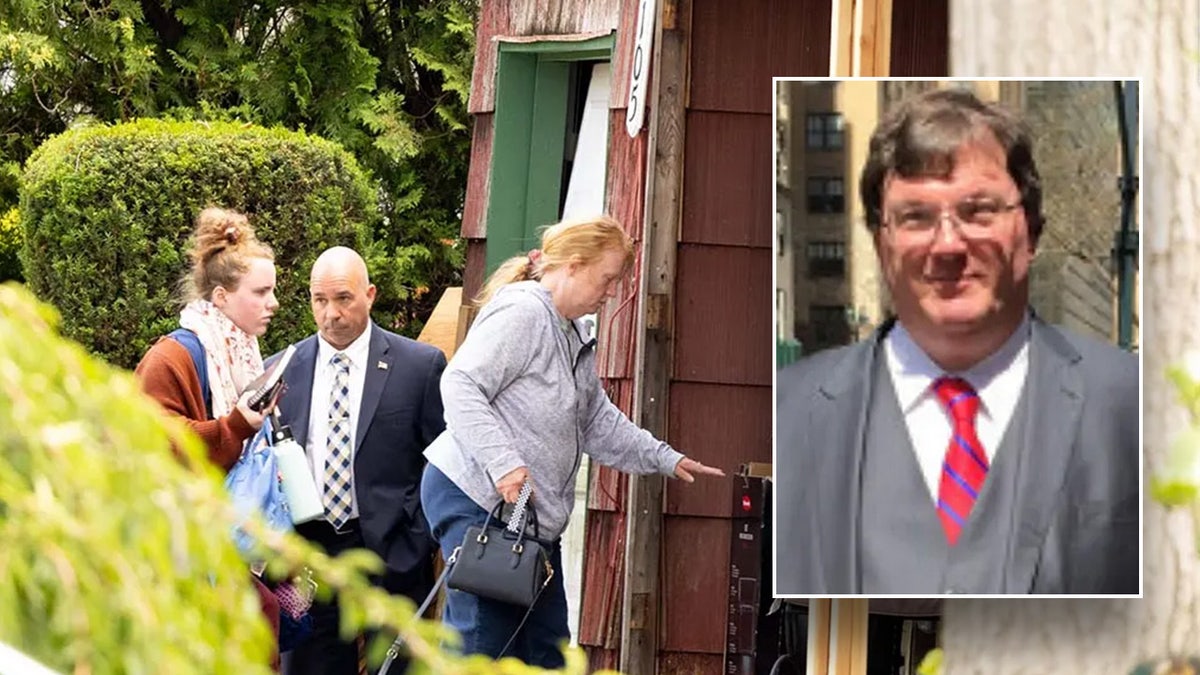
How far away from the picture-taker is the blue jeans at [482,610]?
6.07 metres

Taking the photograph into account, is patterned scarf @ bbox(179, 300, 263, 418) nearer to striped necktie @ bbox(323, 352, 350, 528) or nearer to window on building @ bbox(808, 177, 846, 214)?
striped necktie @ bbox(323, 352, 350, 528)

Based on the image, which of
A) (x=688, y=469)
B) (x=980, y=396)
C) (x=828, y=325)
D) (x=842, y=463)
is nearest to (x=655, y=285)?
(x=688, y=469)

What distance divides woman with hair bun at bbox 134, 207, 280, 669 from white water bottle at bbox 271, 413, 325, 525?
4.7 inches

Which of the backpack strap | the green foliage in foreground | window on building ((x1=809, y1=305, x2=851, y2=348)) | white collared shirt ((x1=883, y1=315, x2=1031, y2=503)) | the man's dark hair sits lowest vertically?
the green foliage in foreground

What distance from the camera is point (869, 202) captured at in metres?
4.81

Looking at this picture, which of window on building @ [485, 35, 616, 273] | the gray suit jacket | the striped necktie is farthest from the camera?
window on building @ [485, 35, 616, 273]

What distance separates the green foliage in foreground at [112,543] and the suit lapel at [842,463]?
280 centimetres

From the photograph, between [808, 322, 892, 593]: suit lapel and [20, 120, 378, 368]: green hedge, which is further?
[20, 120, 378, 368]: green hedge

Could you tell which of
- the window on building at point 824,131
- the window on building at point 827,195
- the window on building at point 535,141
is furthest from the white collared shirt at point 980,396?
the window on building at point 535,141

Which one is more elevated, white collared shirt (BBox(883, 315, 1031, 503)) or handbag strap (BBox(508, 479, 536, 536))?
white collared shirt (BBox(883, 315, 1031, 503))

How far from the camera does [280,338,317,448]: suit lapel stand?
688cm

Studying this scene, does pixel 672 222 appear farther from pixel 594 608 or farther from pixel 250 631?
pixel 250 631

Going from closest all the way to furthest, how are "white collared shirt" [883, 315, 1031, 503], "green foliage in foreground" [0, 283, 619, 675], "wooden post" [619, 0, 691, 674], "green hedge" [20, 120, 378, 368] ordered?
"green foliage in foreground" [0, 283, 619, 675], "white collared shirt" [883, 315, 1031, 503], "wooden post" [619, 0, 691, 674], "green hedge" [20, 120, 378, 368]

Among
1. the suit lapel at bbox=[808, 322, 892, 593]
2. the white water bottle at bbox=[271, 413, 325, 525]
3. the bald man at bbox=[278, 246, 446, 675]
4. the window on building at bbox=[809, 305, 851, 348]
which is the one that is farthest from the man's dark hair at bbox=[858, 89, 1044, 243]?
the bald man at bbox=[278, 246, 446, 675]
